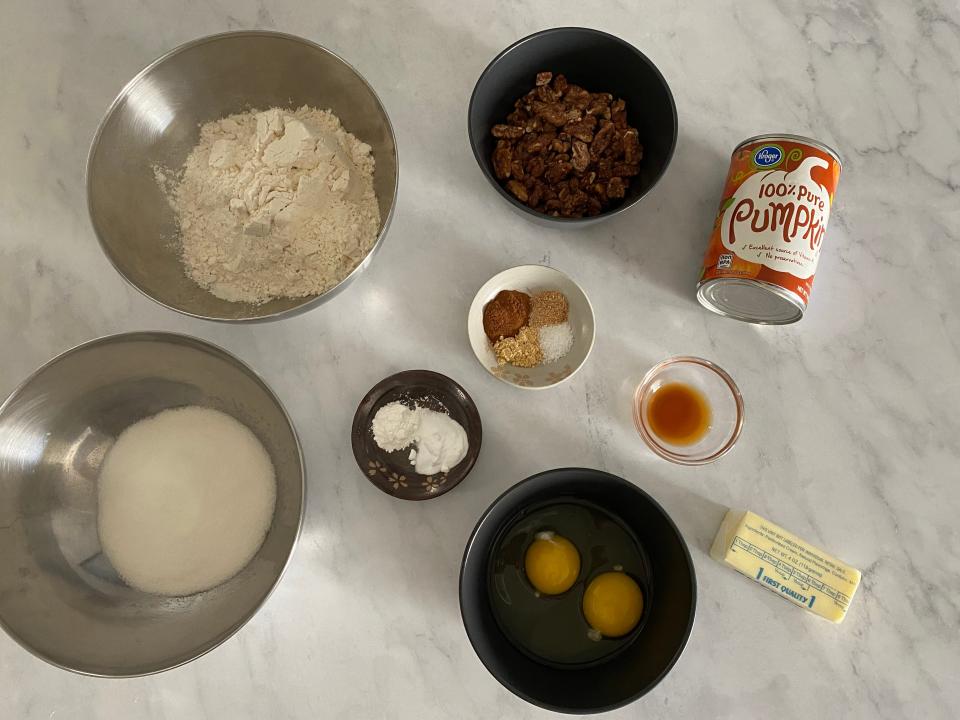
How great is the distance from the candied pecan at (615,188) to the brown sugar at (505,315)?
0.24 metres

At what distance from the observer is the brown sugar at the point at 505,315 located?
1.19 metres

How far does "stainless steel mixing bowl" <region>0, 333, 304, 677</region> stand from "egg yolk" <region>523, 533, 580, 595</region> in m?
0.41

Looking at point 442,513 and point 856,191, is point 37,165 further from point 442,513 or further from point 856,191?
point 856,191

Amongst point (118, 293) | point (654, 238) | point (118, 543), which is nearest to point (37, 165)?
point (118, 293)

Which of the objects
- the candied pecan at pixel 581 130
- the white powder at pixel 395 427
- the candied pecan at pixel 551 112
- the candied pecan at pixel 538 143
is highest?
the candied pecan at pixel 551 112

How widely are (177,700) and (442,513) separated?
23.0 inches

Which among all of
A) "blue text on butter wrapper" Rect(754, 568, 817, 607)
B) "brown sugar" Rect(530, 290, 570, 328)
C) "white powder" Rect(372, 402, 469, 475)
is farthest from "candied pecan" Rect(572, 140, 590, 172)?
"blue text on butter wrapper" Rect(754, 568, 817, 607)

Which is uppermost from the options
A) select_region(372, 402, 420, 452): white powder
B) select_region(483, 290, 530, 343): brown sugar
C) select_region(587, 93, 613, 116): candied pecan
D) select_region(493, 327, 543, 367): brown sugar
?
select_region(587, 93, 613, 116): candied pecan

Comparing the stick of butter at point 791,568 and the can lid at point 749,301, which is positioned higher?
the can lid at point 749,301

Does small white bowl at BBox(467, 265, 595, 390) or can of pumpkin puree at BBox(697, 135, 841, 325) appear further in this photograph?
small white bowl at BBox(467, 265, 595, 390)

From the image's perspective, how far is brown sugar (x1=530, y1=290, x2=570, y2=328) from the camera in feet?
3.96

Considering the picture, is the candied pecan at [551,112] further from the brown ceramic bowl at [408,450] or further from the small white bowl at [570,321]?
the brown ceramic bowl at [408,450]

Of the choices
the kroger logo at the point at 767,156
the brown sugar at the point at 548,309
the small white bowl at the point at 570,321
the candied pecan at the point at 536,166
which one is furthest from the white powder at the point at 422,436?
the kroger logo at the point at 767,156

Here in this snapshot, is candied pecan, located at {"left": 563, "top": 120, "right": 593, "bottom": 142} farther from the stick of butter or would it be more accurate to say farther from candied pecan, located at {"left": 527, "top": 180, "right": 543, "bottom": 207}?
the stick of butter
